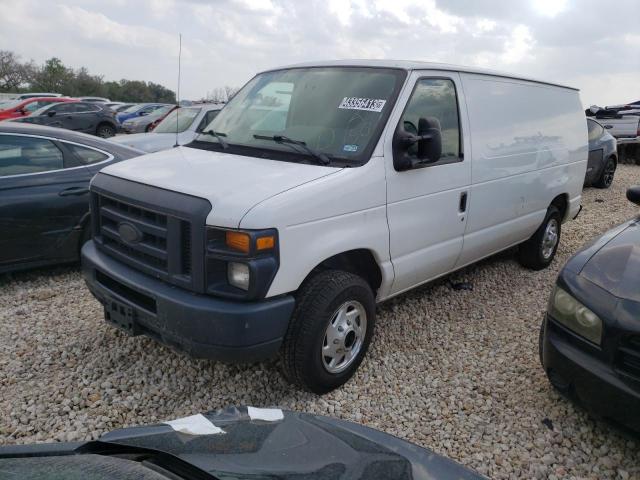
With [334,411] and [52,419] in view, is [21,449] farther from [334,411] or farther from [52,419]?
[334,411]

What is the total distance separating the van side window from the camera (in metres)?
3.81

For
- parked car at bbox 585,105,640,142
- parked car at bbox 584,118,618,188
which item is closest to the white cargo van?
parked car at bbox 584,118,618,188

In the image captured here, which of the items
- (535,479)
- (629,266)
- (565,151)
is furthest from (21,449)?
(565,151)

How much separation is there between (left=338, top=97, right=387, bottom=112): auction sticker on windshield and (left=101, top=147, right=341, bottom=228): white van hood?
0.61m

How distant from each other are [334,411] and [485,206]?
2.27m

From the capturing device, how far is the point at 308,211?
3.06 meters

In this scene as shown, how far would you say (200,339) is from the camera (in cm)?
293

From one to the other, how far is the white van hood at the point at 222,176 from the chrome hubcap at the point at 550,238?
3.58 meters

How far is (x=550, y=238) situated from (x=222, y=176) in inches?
169

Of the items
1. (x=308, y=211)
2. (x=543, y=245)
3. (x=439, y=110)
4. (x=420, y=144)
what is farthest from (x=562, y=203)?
(x=308, y=211)

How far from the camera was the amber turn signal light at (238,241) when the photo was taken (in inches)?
111

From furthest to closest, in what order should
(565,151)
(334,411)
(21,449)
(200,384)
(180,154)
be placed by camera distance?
(565,151)
(180,154)
(200,384)
(334,411)
(21,449)

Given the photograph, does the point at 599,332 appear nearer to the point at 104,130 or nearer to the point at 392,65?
the point at 392,65

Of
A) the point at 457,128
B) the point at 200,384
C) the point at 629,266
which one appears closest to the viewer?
the point at 629,266
